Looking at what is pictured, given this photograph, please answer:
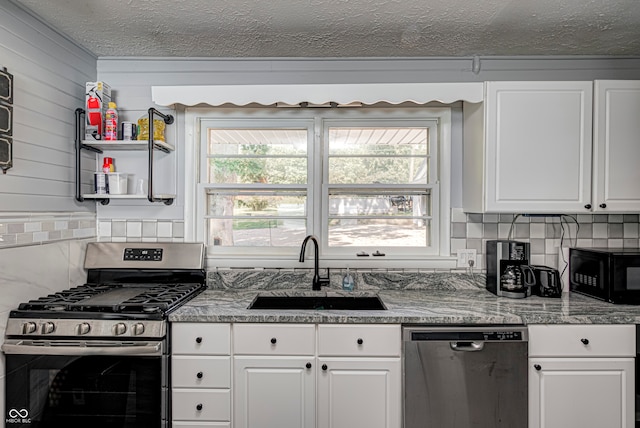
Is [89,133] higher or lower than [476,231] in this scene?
higher

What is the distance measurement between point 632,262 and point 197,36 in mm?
2675

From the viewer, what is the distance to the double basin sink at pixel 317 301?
A: 245 centimetres

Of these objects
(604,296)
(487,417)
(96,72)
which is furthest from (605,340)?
(96,72)

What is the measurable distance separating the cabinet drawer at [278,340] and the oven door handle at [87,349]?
1.37 feet

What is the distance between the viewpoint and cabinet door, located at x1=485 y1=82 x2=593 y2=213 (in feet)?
7.31

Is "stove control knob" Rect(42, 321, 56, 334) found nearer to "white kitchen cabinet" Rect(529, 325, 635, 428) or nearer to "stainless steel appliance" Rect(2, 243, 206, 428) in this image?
"stainless steel appliance" Rect(2, 243, 206, 428)

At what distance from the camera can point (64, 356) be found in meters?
1.88

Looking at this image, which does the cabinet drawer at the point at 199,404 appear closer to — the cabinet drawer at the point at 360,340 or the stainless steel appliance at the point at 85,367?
the stainless steel appliance at the point at 85,367

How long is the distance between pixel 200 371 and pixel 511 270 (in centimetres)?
183

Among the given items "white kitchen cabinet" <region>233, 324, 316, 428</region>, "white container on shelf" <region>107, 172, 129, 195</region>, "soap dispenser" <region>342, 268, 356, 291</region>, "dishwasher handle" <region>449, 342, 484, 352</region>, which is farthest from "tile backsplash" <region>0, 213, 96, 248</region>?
"dishwasher handle" <region>449, 342, 484, 352</region>

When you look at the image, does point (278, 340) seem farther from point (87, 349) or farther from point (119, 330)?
point (87, 349)

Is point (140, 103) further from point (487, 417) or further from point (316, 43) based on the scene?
point (487, 417)

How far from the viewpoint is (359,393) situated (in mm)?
1960

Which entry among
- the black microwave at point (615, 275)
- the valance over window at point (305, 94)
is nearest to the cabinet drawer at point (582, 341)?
the black microwave at point (615, 275)
